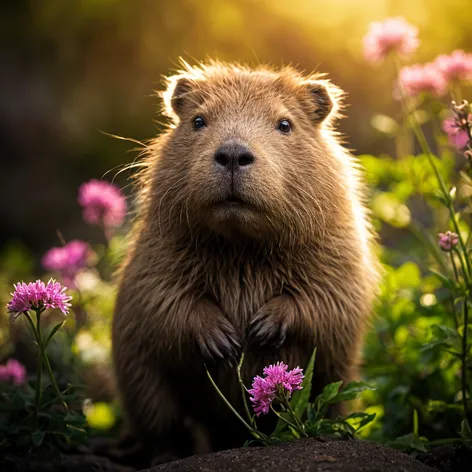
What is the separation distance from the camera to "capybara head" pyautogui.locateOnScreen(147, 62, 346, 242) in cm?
359

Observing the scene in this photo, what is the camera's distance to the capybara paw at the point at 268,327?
374 cm

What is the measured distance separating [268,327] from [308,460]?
850mm

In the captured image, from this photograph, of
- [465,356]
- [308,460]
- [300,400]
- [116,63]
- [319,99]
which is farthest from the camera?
[116,63]

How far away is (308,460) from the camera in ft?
9.89

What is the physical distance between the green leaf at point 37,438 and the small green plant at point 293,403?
2.77 feet

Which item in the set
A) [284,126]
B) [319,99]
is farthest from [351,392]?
[319,99]

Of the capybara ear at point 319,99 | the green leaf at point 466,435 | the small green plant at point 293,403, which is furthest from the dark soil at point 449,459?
the capybara ear at point 319,99

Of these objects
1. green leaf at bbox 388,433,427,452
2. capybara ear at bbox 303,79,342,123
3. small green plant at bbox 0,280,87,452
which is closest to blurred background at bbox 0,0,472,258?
capybara ear at bbox 303,79,342,123

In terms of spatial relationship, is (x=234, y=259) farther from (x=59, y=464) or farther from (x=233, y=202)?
(x=59, y=464)

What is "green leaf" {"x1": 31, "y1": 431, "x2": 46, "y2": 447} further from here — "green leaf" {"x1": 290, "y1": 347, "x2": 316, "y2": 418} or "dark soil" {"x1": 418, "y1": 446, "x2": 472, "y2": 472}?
"dark soil" {"x1": 418, "y1": 446, "x2": 472, "y2": 472}

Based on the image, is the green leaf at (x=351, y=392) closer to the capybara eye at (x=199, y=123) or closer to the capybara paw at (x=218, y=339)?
the capybara paw at (x=218, y=339)

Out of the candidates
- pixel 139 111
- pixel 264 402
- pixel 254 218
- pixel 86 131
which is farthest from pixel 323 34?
pixel 264 402

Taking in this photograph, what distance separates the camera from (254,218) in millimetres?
3633

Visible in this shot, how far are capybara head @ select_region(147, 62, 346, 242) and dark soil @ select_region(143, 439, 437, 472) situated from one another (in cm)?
104
